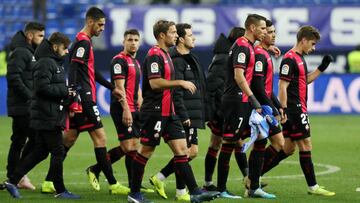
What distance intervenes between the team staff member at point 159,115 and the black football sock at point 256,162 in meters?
1.00

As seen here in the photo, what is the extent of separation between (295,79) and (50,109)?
296cm

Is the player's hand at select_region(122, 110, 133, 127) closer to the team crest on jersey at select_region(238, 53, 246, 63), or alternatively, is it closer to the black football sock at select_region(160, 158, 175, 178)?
the black football sock at select_region(160, 158, 175, 178)

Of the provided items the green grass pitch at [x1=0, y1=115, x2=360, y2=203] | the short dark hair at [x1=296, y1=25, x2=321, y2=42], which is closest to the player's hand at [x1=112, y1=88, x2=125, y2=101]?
the green grass pitch at [x1=0, y1=115, x2=360, y2=203]

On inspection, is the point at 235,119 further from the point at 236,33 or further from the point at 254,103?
the point at 236,33

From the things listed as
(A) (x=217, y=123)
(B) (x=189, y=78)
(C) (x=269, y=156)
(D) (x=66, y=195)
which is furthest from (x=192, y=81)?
(D) (x=66, y=195)

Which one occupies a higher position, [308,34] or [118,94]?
[308,34]

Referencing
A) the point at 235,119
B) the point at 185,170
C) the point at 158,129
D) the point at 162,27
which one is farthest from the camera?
the point at 235,119

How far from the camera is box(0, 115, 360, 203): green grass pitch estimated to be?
1242 cm

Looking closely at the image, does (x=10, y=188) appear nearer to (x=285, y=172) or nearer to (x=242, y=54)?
(x=242, y=54)

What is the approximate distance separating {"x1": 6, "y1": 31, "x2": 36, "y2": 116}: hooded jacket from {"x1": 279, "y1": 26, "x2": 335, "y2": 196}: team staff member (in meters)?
3.19

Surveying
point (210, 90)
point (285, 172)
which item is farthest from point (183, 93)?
point (285, 172)

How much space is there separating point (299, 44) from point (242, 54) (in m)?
1.24

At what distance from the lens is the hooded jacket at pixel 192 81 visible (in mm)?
12875

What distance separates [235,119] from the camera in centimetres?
1218
